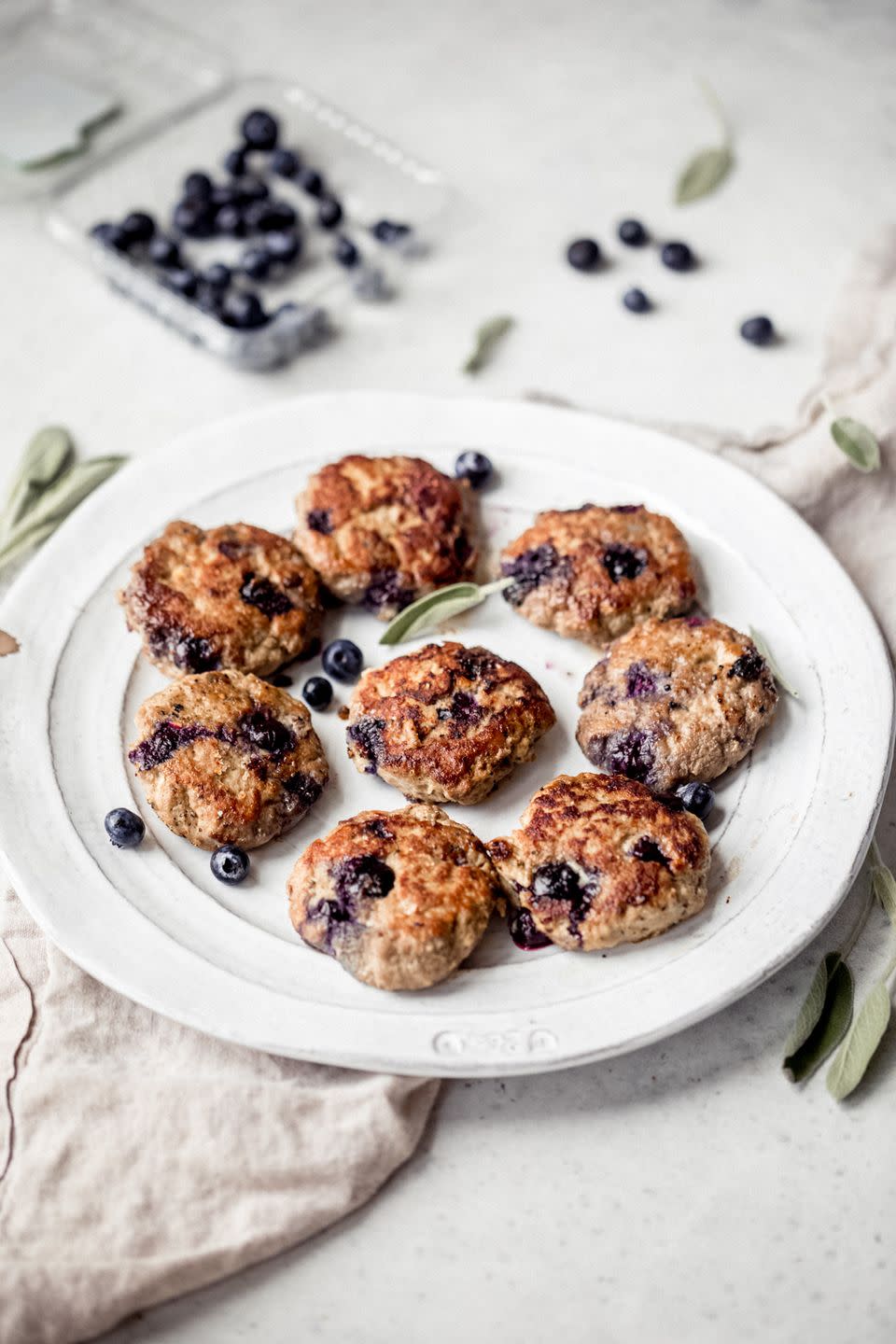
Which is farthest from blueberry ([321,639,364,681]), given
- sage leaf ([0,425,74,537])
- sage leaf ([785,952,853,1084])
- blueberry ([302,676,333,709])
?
sage leaf ([785,952,853,1084])

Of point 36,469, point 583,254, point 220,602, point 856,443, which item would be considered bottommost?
point 36,469

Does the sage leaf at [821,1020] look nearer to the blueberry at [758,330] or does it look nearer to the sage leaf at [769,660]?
the sage leaf at [769,660]

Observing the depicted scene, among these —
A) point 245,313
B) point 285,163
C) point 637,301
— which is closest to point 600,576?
point 637,301

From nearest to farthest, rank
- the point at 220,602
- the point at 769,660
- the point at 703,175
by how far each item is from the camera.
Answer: the point at 769,660 → the point at 220,602 → the point at 703,175

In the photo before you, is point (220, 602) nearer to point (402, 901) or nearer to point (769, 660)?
point (402, 901)

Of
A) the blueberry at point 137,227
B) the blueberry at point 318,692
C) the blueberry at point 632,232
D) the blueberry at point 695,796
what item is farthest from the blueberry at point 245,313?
the blueberry at point 695,796

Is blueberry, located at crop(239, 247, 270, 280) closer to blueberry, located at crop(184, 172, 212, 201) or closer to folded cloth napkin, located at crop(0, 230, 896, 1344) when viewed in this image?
blueberry, located at crop(184, 172, 212, 201)
